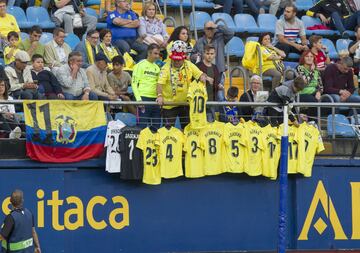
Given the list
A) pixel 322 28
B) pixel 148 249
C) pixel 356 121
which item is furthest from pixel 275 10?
pixel 148 249

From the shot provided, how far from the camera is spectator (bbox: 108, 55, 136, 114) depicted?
19.4m

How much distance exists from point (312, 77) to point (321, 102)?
0.91 meters

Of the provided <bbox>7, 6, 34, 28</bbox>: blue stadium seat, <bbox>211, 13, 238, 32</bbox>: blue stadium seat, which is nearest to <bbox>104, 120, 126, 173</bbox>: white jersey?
<bbox>7, 6, 34, 28</bbox>: blue stadium seat

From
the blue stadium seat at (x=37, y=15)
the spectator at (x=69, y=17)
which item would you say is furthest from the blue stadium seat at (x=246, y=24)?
the blue stadium seat at (x=37, y=15)

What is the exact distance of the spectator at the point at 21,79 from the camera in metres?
18.7

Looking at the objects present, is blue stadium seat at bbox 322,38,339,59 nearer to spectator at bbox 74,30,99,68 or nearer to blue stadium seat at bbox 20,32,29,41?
spectator at bbox 74,30,99,68

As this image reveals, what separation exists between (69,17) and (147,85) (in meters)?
3.22

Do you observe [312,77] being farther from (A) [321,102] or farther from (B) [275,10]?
(B) [275,10]

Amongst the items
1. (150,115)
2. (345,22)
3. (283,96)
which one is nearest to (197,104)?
(150,115)

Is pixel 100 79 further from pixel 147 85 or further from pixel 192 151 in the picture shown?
pixel 192 151


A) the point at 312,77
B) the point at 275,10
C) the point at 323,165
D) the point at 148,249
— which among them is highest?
the point at 275,10

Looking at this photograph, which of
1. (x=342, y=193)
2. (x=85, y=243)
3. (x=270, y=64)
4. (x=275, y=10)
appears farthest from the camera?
(x=275, y=10)

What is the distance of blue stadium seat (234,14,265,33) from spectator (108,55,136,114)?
15.0ft

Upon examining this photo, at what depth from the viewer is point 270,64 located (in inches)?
836
